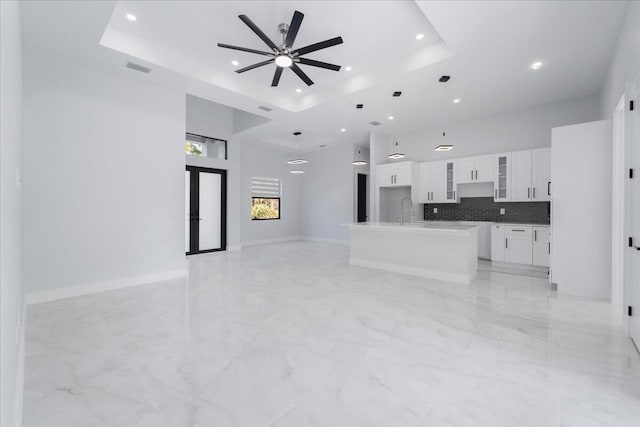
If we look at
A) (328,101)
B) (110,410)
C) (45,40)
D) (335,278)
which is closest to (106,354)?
(110,410)

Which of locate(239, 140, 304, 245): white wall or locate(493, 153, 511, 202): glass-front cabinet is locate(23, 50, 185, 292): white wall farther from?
locate(493, 153, 511, 202): glass-front cabinet

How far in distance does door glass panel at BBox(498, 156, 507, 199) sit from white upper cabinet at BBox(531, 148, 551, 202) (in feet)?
1.57

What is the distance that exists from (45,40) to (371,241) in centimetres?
574

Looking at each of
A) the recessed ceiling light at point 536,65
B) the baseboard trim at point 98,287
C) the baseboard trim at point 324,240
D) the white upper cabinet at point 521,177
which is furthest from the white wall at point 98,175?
the white upper cabinet at point 521,177

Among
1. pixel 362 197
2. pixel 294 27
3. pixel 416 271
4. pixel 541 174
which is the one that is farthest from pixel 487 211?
pixel 294 27

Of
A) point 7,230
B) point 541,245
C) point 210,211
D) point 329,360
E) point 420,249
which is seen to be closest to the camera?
point 7,230

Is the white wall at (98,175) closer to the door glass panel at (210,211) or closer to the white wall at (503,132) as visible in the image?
the door glass panel at (210,211)

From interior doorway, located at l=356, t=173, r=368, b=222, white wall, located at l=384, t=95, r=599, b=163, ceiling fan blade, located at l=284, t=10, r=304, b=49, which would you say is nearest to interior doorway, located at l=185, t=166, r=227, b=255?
interior doorway, located at l=356, t=173, r=368, b=222

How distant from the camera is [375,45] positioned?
13.8ft

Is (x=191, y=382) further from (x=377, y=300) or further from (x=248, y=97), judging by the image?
(x=248, y=97)

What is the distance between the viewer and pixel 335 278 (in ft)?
16.3

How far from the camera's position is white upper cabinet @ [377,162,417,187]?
7242 millimetres

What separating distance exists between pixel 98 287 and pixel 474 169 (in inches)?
293

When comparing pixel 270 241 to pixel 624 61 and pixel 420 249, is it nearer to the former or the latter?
pixel 420 249
